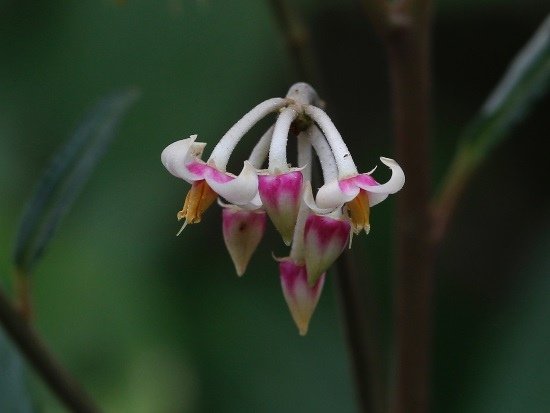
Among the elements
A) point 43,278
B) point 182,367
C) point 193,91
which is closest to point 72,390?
point 182,367

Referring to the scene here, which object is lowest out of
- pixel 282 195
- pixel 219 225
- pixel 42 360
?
pixel 219 225

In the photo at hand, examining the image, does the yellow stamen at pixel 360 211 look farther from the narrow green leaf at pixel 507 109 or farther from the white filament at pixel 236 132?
the narrow green leaf at pixel 507 109

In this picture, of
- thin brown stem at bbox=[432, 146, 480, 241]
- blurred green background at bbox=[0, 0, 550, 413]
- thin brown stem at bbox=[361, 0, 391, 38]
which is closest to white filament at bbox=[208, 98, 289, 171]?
thin brown stem at bbox=[361, 0, 391, 38]

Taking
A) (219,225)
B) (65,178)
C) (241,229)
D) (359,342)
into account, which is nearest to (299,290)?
(241,229)

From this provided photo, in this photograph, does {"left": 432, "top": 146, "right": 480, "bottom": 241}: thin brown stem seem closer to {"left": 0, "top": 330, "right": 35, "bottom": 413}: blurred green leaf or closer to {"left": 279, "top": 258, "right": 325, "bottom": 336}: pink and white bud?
{"left": 279, "top": 258, "right": 325, "bottom": 336}: pink and white bud

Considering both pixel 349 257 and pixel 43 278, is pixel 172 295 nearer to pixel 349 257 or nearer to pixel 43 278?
pixel 43 278

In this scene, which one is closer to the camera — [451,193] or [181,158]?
[181,158]

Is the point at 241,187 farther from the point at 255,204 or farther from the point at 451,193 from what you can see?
the point at 451,193
